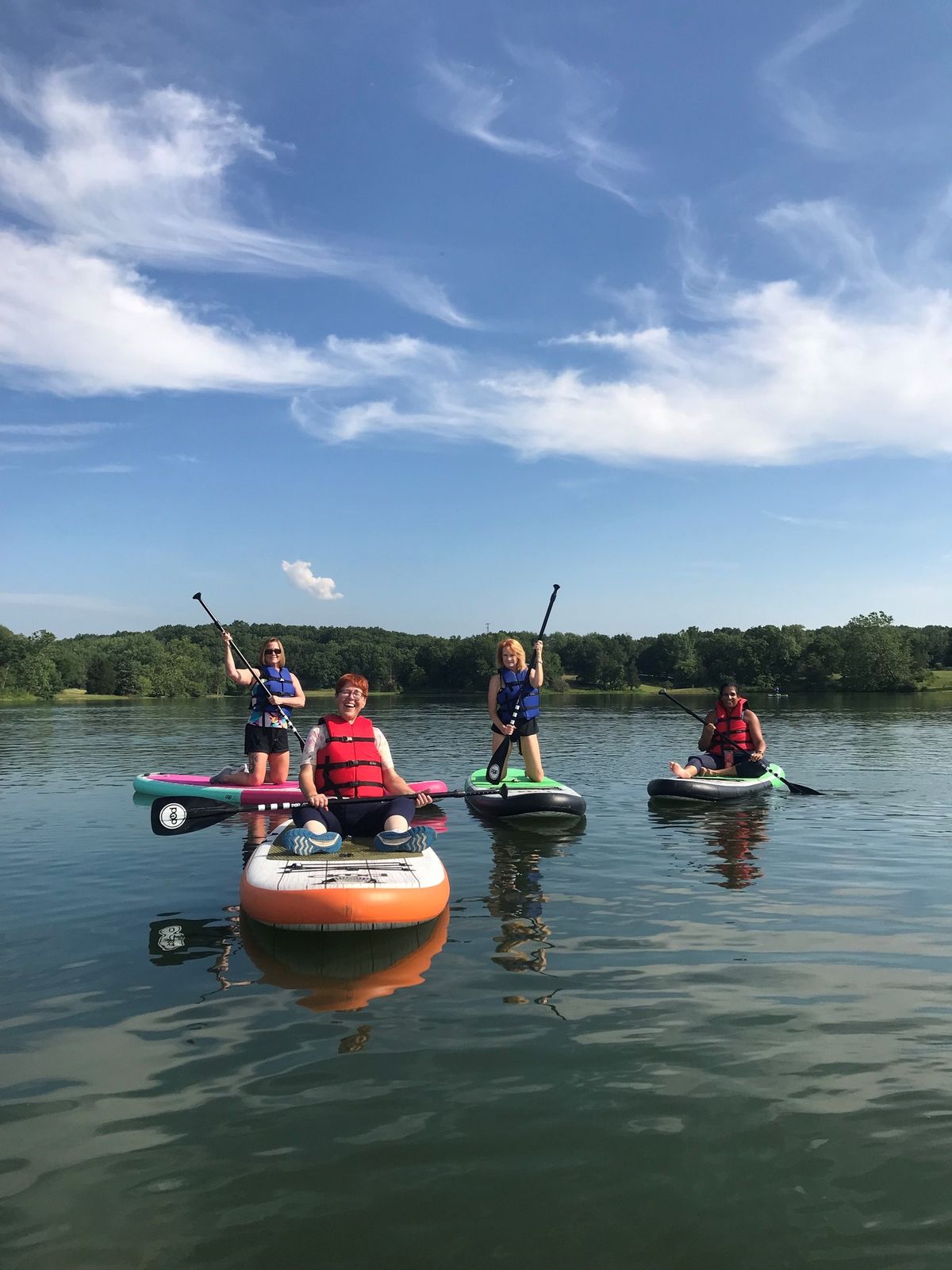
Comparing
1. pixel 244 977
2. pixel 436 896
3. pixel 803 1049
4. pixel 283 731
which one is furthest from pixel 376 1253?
pixel 283 731

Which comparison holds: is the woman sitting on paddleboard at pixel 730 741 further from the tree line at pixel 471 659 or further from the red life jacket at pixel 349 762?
the tree line at pixel 471 659

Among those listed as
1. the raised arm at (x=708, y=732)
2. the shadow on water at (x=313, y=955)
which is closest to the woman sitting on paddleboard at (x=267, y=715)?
the shadow on water at (x=313, y=955)

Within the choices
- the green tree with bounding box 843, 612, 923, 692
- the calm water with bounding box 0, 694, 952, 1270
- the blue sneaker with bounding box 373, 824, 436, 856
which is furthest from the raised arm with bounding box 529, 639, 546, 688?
the green tree with bounding box 843, 612, 923, 692

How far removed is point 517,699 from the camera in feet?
40.4

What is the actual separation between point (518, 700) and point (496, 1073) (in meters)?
7.90

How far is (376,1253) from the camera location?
3.21m

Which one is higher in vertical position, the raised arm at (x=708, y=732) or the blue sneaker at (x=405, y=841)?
the raised arm at (x=708, y=732)

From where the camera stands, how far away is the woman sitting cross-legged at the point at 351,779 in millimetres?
8156

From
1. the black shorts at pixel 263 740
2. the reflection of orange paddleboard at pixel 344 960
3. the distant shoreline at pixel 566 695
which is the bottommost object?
the distant shoreline at pixel 566 695

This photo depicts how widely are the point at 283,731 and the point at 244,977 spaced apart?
753 centimetres

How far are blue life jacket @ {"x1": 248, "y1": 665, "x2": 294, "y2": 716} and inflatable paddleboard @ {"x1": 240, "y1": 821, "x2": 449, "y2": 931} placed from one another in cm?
572

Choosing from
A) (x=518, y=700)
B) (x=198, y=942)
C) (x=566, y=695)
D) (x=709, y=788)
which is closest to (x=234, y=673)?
(x=518, y=700)

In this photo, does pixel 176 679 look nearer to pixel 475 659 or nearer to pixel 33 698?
pixel 33 698

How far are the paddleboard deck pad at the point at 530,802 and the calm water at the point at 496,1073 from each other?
2180 millimetres
